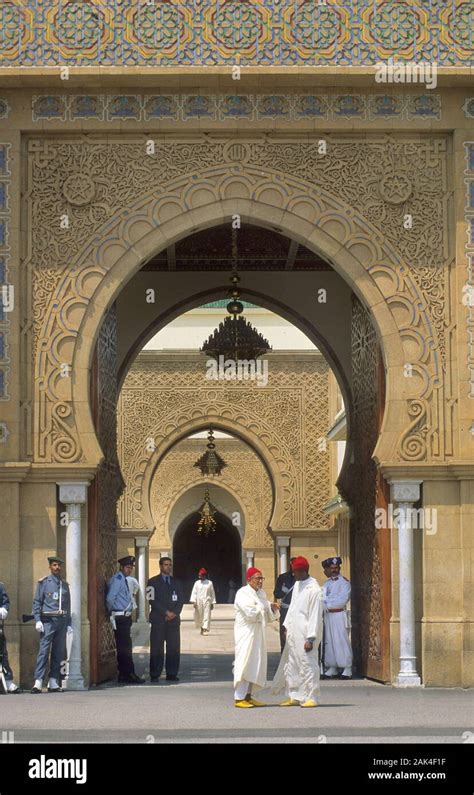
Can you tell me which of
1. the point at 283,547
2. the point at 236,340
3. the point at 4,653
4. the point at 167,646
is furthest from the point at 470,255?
the point at 283,547

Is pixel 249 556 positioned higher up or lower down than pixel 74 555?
lower down

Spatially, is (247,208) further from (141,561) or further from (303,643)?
(141,561)

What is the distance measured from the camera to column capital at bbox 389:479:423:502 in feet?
41.4

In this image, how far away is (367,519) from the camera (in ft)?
46.7

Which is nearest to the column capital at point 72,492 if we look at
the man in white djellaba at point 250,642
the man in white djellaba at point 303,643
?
the man in white djellaba at point 250,642

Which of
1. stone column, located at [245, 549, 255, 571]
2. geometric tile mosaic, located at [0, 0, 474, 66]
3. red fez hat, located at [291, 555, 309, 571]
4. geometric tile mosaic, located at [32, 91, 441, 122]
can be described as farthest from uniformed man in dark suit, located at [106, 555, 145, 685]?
stone column, located at [245, 549, 255, 571]

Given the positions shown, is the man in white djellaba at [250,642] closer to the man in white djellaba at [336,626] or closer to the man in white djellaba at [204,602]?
the man in white djellaba at [336,626]

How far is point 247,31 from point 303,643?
496 centimetres

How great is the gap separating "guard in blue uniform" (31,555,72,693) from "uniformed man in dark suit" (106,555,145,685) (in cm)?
132

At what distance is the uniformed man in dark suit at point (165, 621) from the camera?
13852 millimetres

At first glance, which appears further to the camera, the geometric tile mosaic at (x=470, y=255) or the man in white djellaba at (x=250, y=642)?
the geometric tile mosaic at (x=470, y=255)

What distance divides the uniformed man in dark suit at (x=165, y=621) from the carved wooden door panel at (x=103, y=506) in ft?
1.32
